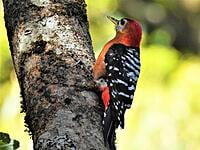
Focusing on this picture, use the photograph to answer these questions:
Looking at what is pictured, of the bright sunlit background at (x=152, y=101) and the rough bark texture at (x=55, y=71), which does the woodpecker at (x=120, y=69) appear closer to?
→ the rough bark texture at (x=55, y=71)

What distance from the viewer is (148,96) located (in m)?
7.19

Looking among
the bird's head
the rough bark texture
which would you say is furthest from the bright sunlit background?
the rough bark texture

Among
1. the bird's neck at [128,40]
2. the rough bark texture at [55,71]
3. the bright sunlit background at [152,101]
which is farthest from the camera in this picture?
the bright sunlit background at [152,101]

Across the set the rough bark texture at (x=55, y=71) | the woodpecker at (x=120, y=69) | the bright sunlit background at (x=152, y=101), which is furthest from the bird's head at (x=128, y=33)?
the rough bark texture at (x=55, y=71)

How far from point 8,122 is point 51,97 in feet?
11.3

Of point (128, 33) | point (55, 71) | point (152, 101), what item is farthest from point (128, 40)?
point (55, 71)

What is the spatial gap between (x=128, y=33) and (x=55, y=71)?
2.44 m

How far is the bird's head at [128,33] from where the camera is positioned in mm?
5910

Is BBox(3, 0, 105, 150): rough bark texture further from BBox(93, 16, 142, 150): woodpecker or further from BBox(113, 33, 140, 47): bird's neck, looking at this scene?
BBox(113, 33, 140, 47): bird's neck

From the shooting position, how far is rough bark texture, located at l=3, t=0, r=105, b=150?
3105 mm

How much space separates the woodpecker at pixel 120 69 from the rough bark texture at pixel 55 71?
341mm

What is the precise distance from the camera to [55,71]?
3.58 metres

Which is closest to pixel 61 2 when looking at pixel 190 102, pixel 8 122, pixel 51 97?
pixel 51 97

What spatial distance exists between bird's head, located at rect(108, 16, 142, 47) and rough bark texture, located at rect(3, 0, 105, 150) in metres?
1.64
